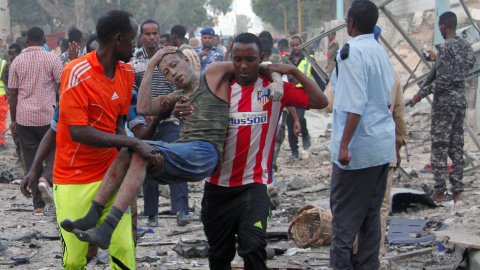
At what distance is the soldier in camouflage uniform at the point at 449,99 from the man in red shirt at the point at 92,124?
16.6ft

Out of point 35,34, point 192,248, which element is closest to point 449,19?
point 192,248

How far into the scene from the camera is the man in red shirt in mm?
3902

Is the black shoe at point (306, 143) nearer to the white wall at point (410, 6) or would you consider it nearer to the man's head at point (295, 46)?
the man's head at point (295, 46)

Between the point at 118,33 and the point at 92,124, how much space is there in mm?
612

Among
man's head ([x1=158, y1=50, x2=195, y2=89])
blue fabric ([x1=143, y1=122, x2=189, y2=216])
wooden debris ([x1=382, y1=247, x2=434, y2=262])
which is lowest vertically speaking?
wooden debris ([x1=382, y1=247, x2=434, y2=262])

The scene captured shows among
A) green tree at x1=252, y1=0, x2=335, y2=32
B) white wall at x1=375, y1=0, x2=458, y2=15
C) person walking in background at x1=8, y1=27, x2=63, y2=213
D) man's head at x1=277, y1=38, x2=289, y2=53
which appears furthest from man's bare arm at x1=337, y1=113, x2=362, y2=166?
green tree at x1=252, y1=0, x2=335, y2=32

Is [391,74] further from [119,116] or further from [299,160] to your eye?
[299,160]

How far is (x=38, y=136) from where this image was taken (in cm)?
857

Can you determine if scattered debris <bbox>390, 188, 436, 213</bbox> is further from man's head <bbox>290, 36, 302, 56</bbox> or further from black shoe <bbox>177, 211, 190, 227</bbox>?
man's head <bbox>290, 36, 302, 56</bbox>

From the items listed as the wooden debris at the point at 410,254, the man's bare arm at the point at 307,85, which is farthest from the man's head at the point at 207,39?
the man's bare arm at the point at 307,85

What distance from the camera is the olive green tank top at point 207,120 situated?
4201mm

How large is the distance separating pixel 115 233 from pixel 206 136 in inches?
34.5

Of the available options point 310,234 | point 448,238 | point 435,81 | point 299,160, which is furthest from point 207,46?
point 448,238

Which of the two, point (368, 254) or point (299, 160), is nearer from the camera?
point (368, 254)
